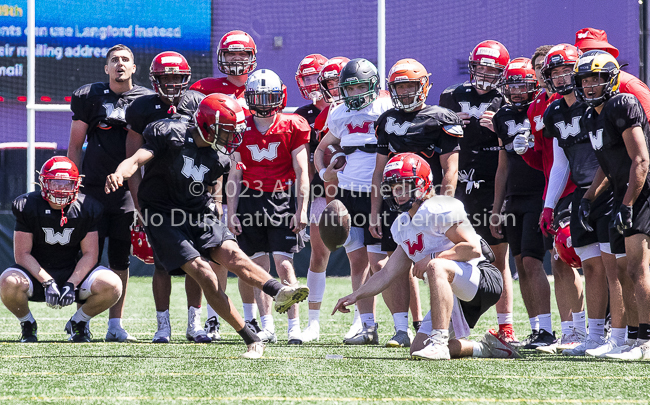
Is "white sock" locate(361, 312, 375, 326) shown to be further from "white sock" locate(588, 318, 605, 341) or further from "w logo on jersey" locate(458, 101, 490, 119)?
"w logo on jersey" locate(458, 101, 490, 119)

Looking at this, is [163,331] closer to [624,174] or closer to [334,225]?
[334,225]

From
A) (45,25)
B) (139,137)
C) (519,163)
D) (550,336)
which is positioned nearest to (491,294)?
(550,336)

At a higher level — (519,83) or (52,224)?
(519,83)

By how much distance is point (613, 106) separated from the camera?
4.54 metres

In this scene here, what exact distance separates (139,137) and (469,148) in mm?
2353

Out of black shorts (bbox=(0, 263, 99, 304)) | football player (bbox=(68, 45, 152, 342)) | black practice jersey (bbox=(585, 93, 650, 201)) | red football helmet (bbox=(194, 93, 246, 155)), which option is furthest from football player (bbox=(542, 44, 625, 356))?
black shorts (bbox=(0, 263, 99, 304))

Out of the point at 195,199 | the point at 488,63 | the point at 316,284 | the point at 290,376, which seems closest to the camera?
the point at 290,376

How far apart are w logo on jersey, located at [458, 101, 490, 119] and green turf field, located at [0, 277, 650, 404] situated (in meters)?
1.94

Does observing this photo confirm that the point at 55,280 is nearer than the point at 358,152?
Yes

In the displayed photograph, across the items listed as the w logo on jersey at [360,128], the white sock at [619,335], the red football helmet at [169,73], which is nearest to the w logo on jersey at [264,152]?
the w logo on jersey at [360,128]

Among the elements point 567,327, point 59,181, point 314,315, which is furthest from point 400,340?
point 59,181

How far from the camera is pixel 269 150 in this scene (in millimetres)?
5848

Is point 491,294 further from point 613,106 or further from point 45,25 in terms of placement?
point 45,25

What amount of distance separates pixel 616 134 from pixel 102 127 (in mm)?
3479
